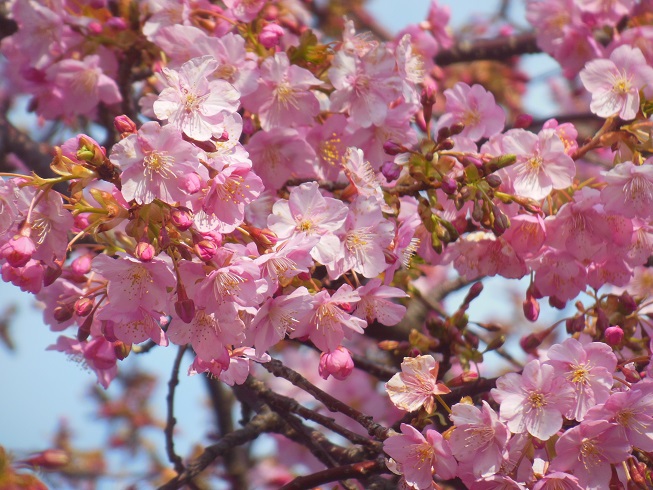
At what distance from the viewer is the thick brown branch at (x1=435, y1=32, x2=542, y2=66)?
4219 mm

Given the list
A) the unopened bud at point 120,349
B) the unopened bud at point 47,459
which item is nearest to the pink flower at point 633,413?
the unopened bud at point 120,349

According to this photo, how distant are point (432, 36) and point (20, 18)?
1.76 metres

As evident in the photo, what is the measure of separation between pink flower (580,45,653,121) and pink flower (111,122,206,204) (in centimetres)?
125

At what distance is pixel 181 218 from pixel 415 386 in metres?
0.77

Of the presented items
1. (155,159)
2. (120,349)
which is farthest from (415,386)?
(155,159)

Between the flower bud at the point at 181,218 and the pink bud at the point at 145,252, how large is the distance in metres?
0.08

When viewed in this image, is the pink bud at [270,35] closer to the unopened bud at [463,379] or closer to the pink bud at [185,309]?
the pink bud at [185,309]

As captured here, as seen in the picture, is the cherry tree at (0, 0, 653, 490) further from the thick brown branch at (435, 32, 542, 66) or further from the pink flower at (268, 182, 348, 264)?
the thick brown branch at (435, 32, 542, 66)

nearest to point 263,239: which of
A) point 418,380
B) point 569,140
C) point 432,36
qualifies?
point 418,380

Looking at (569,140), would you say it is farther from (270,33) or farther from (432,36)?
(432,36)

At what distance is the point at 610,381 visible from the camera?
1944 mm

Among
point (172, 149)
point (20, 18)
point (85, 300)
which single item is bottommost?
point (85, 300)

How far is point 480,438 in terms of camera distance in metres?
1.93

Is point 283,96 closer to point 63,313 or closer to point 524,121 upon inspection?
point 524,121
